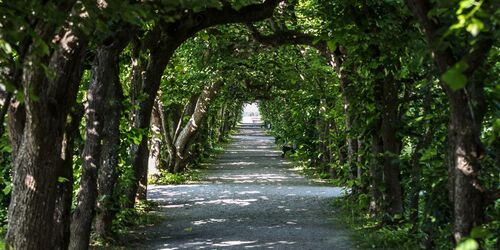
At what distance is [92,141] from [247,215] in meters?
6.35

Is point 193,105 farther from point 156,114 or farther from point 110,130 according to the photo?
point 110,130

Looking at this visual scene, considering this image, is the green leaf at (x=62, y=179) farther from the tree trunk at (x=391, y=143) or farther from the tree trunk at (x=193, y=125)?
the tree trunk at (x=193, y=125)

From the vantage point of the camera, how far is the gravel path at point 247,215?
10.5m

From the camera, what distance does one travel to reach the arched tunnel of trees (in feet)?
13.1

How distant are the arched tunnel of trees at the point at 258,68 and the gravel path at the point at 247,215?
3.15 feet

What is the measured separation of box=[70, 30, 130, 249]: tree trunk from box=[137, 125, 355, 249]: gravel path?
2219 millimetres

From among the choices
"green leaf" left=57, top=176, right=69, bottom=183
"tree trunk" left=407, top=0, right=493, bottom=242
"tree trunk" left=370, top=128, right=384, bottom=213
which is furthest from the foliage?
"tree trunk" left=407, top=0, right=493, bottom=242

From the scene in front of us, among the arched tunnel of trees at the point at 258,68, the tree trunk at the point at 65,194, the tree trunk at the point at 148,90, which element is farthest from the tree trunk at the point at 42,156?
the tree trunk at the point at 148,90

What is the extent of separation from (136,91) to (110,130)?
72.7 inches

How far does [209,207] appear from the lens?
15.3 m

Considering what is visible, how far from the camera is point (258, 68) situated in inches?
814

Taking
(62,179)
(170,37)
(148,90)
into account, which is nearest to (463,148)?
(62,179)

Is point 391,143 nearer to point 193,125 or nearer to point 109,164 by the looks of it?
point 109,164

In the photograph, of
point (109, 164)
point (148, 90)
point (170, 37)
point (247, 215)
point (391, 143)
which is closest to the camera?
point (109, 164)
